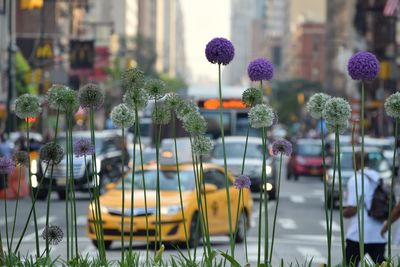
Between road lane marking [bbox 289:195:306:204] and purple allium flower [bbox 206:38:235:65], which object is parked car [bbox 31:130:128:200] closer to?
road lane marking [bbox 289:195:306:204]

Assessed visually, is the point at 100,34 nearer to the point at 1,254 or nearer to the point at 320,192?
the point at 320,192

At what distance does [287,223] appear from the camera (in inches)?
1188

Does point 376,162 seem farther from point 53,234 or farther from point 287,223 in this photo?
point 53,234

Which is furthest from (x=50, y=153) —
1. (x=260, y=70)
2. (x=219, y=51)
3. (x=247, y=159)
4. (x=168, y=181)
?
(x=247, y=159)

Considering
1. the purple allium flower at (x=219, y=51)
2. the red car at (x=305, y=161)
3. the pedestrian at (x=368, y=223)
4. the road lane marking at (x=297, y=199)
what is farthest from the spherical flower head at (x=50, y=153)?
the red car at (x=305, y=161)

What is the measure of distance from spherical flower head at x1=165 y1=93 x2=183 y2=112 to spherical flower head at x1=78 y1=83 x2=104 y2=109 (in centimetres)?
40

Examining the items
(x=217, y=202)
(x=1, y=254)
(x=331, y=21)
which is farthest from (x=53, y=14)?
(x=1, y=254)

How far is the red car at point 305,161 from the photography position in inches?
2228

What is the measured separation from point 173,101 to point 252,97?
0.46 m

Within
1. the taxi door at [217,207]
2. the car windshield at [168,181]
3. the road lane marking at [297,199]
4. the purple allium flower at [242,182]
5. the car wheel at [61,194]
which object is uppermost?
the purple allium flower at [242,182]

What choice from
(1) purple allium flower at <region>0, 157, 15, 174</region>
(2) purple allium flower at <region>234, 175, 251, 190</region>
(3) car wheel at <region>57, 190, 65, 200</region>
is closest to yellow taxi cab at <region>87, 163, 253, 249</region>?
(1) purple allium flower at <region>0, 157, 15, 174</region>

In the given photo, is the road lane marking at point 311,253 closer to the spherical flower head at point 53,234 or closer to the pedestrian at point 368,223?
the pedestrian at point 368,223

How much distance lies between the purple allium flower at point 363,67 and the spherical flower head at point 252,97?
78cm

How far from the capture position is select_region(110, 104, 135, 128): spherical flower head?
7.93 m
